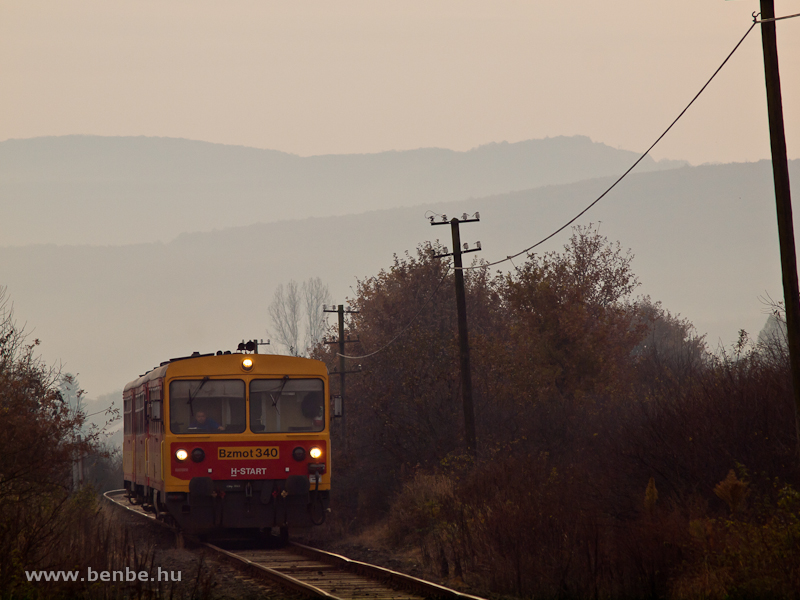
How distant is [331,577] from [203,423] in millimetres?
4357

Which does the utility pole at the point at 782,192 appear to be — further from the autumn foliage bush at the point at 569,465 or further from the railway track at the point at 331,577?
the railway track at the point at 331,577

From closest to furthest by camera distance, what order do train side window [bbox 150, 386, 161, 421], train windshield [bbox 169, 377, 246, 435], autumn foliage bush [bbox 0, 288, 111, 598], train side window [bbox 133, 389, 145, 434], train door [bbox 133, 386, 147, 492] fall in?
autumn foliage bush [bbox 0, 288, 111, 598]
train windshield [bbox 169, 377, 246, 435]
train side window [bbox 150, 386, 161, 421]
train door [bbox 133, 386, 147, 492]
train side window [bbox 133, 389, 145, 434]

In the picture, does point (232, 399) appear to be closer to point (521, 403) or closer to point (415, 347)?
point (521, 403)

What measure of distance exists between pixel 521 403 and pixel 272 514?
1391 cm

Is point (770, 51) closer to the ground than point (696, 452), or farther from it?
farther from it

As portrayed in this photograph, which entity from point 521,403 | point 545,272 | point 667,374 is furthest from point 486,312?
point 521,403

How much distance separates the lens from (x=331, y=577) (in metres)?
13.1

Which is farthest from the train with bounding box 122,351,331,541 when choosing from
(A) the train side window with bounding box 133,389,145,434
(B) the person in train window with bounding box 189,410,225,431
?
(A) the train side window with bounding box 133,389,145,434

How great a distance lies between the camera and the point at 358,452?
29.7m

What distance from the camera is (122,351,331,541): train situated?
16.2 metres

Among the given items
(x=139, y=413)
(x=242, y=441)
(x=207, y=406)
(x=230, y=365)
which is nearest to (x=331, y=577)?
(x=242, y=441)

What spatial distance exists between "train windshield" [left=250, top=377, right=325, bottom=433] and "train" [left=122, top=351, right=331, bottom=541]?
17 millimetres

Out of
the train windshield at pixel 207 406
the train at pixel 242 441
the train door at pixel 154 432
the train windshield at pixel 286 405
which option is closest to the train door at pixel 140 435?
the train door at pixel 154 432

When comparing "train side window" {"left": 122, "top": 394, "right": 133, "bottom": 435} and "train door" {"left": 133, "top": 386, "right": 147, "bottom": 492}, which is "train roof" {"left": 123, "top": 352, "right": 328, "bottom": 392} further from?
"train side window" {"left": 122, "top": 394, "right": 133, "bottom": 435}
